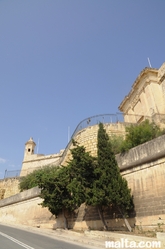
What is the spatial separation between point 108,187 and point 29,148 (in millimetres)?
34178

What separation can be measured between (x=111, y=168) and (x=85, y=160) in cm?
146

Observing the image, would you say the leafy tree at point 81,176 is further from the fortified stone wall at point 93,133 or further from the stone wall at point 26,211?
the stone wall at point 26,211

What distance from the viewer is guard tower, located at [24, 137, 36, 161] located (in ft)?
129

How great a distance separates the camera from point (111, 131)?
52.0ft

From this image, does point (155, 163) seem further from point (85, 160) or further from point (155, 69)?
point (155, 69)

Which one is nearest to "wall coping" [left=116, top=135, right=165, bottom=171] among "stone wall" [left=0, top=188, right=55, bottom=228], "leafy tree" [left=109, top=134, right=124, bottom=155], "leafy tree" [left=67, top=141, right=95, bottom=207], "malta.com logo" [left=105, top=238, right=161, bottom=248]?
"leafy tree" [left=109, top=134, right=124, bottom=155]

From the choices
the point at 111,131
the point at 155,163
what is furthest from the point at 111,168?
the point at 111,131

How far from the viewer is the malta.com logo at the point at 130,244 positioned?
20.0ft

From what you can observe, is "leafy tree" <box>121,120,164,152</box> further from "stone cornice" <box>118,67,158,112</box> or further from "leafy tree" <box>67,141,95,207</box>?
"stone cornice" <box>118,67,158,112</box>

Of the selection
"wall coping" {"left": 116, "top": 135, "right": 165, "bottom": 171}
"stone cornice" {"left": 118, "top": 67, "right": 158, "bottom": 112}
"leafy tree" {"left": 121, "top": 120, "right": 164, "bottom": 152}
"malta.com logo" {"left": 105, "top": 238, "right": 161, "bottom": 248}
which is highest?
"stone cornice" {"left": 118, "top": 67, "right": 158, "bottom": 112}

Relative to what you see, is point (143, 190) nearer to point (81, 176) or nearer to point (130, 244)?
point (130, 244)

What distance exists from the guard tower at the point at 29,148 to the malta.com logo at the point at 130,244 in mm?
33705

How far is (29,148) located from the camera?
4088 centimetres

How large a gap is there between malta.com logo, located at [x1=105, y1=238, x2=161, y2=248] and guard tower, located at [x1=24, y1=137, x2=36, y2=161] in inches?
1327
